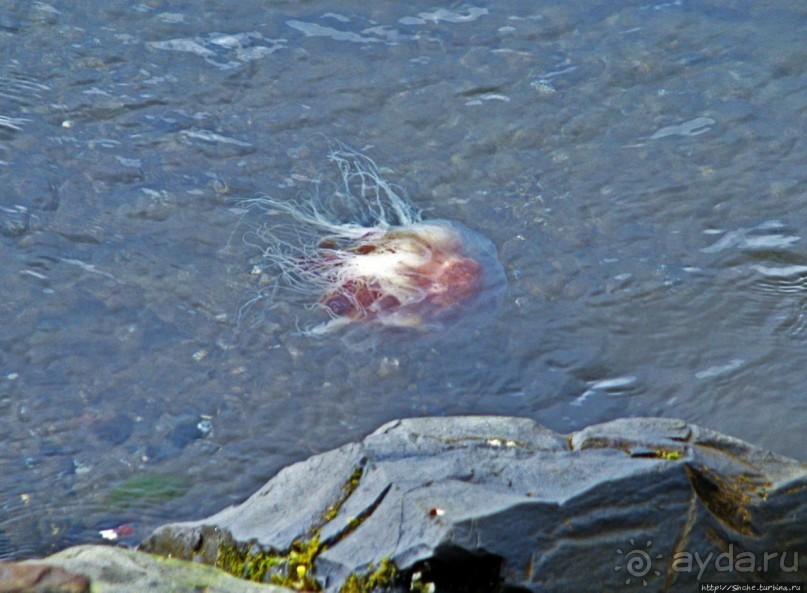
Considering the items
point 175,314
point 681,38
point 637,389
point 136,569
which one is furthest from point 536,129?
point 136,569

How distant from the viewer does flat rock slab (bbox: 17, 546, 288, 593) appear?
2672 mm

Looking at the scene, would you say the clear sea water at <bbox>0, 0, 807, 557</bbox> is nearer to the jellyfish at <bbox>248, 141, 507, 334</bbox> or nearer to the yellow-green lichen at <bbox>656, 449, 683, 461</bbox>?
the jellyfish at <bbox>248, 141, 507, 334</bbox>

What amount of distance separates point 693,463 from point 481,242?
254cm

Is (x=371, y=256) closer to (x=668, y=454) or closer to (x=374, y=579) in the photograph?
(x=668, y=454)

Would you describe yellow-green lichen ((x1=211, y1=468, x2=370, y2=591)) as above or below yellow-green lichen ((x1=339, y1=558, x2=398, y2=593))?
below

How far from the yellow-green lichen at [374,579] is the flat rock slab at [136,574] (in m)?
0.23

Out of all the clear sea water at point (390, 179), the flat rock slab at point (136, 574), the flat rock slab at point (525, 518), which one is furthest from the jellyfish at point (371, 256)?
the flat rock slab at point (136, 574)

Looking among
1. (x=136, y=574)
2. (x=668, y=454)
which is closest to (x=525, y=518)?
(x=668, y=454)

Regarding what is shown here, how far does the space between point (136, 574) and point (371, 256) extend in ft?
10.6

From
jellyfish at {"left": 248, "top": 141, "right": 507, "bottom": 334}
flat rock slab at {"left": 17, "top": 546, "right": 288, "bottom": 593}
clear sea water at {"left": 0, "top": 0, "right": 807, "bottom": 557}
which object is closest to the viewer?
flat rock slab at {"left": 17, "top": 546, "right": 288, "bottom": 593}

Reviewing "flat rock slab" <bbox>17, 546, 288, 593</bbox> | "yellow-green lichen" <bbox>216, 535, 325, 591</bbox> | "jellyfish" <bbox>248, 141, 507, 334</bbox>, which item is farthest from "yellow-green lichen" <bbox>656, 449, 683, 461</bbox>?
"jellyfish" <bbox>248, 141, 507, 334</bbox>

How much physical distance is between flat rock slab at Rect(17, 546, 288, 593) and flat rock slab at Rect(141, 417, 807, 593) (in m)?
0.28

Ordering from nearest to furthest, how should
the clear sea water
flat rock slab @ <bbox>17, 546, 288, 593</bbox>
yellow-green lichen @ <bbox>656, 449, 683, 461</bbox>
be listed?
1. flat rock slab @ <bbox>17, 546, 288, 593</bbox>
2. yellow-green lichen @ <bbox>656, 449, 683, 461</bbox>
3. the clear sea water

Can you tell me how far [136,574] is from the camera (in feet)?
9.17
